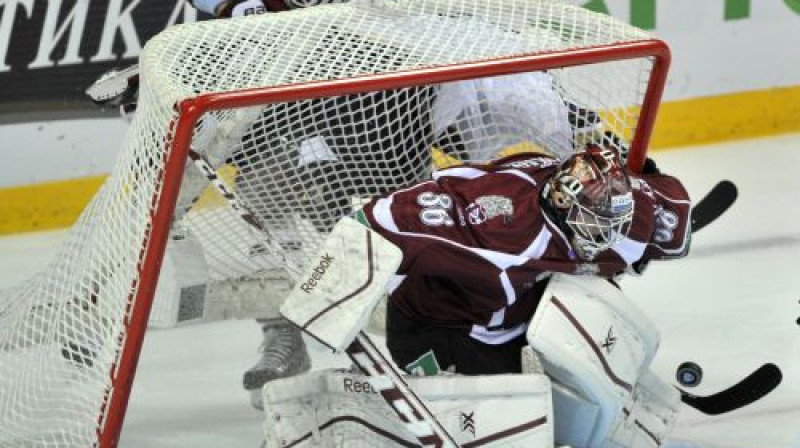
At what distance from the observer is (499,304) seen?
8.70 ft

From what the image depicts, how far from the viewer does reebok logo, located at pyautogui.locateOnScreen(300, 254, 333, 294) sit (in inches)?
92.4

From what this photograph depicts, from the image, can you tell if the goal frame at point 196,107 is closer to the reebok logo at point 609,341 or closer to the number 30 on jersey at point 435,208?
the number 30 on jersey at point 435,208

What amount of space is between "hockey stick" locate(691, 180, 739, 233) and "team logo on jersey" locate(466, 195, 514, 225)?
0.63 meters

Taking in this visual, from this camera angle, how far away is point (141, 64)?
250 cm

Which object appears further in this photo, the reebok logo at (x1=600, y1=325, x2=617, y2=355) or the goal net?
the reebok logo at (x1=600, y1=325, x2=617, y2=355)

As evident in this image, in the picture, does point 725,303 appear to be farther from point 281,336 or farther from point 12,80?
point 12,80

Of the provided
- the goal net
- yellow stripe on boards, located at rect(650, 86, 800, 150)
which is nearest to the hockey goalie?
the goal net

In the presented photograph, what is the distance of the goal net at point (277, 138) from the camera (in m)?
2.36

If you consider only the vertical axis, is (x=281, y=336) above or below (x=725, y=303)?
above

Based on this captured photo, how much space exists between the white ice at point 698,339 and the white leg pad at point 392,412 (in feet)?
1.72

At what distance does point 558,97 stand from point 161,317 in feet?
2.67

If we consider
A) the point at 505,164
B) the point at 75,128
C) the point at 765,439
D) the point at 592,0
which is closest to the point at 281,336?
the point at 505,164

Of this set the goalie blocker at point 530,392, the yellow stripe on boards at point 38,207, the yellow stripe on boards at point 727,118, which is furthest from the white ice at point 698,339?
the goalie blocker at point 530,392

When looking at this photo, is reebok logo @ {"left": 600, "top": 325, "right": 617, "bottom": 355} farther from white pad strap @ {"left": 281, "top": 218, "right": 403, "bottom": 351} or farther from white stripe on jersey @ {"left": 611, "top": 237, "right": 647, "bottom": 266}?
white pad strap @ {"left": 281, "top": 218, "right": 403, "bottom": 351}
